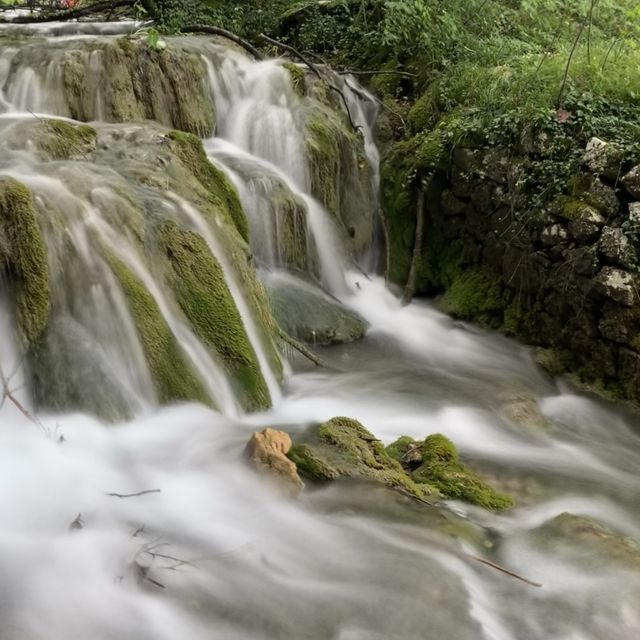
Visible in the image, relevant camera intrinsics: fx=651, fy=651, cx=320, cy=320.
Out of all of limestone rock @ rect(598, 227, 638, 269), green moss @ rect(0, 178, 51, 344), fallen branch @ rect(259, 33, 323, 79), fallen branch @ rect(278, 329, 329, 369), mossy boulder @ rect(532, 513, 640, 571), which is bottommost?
fallen branch @ rect(278, 329, 329, 369)

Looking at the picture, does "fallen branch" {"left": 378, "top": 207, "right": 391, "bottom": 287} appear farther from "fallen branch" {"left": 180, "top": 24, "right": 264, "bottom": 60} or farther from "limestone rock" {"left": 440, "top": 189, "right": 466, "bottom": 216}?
"fallen branch" {"left": 180, "top": 24, "right": 264, "bottom": 60}

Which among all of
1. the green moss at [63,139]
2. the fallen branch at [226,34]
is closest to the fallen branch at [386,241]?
the fallen branch at [226,34]

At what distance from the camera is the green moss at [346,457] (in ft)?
11.4

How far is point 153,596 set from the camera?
8.43 feet

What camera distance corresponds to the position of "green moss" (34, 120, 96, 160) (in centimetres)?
535

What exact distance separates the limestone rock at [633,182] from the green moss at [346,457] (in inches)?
129

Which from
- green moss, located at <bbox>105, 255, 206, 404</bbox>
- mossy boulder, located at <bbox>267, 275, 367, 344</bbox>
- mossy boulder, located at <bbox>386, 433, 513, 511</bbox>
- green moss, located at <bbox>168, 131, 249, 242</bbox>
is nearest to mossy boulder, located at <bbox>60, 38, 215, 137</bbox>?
green moss, located at <bbox>168, 131, 249, 242</bbox>

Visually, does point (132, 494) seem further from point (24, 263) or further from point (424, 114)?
point (424, 114)

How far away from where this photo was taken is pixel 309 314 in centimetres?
622

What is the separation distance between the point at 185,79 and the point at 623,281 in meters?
4.97

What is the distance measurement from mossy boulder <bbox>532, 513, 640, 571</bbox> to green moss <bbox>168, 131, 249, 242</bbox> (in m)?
3.50

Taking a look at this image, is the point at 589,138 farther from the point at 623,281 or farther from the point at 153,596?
the point at 153,596

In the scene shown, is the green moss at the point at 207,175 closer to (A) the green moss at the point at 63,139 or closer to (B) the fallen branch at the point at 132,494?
(A) the green moss at the point at 63,139

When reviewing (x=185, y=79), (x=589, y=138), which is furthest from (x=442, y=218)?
(x=185, y=79)
